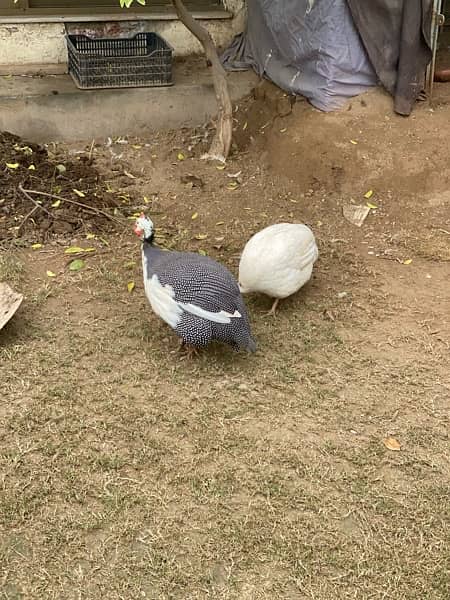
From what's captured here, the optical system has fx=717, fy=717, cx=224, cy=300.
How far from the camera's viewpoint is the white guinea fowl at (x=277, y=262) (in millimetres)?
4074

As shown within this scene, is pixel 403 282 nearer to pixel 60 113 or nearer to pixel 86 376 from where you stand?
pixel 86 376

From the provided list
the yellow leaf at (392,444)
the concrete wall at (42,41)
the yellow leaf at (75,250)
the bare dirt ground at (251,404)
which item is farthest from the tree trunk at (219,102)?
the yellow leaf at (392,444)

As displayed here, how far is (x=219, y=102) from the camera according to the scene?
6180 millimetres

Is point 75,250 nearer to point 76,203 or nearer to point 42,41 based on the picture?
point 76,203

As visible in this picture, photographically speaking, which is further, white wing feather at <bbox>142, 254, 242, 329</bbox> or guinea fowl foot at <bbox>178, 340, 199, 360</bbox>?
guinea fowl foot at <bbox>178, 340, 199, 360</bbox>

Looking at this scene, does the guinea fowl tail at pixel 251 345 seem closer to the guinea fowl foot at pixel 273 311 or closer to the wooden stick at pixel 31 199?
the guinea fowl foot at pixel 273 311

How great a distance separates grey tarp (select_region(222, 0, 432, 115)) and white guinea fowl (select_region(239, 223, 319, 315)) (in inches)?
85.2

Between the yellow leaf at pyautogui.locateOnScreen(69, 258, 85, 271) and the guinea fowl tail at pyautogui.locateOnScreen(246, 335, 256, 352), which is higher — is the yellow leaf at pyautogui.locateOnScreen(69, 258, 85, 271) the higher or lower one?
the lower one

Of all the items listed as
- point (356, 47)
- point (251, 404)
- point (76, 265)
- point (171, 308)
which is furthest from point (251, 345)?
point (356, 47)

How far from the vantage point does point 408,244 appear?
5.11m

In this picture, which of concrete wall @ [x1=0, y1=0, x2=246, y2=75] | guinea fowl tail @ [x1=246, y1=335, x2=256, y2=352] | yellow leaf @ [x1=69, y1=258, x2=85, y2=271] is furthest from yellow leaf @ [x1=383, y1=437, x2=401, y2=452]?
concrete wall @ [x1=0, y1=0, x2=246, y2=75]

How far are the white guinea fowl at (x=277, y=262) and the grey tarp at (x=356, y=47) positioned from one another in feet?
7.10

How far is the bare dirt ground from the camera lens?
9.02 ft

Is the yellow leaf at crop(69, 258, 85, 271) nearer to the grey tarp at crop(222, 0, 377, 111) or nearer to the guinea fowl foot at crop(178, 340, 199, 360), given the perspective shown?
the guinea fowl foot at crop(178, 340, 199, 360)
